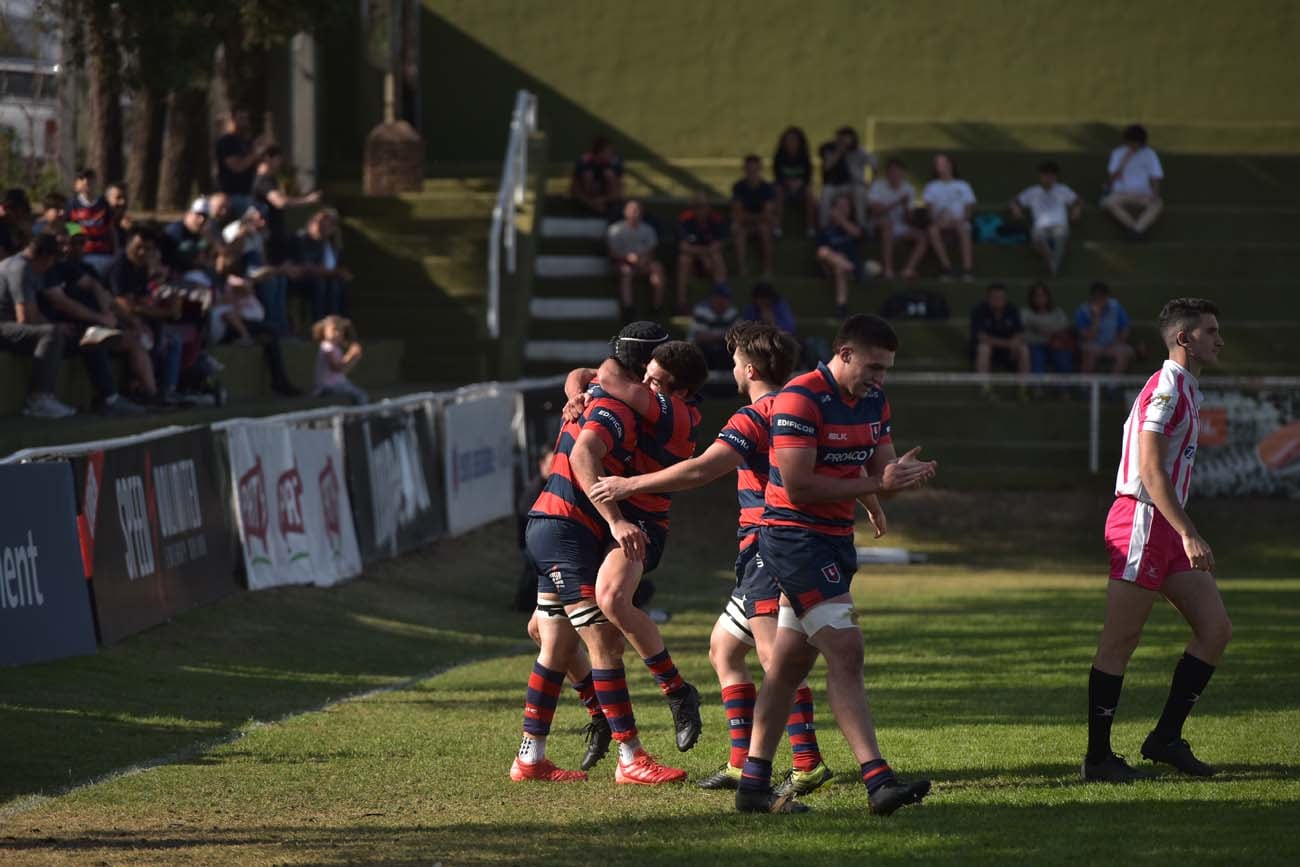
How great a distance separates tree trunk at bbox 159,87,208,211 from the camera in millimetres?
28656

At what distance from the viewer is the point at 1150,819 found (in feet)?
26.6

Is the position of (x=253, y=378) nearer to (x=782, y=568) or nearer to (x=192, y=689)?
(x=192, y=689)

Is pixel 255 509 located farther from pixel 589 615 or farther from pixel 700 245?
pixel 700 245

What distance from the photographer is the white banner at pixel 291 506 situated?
54.6ft

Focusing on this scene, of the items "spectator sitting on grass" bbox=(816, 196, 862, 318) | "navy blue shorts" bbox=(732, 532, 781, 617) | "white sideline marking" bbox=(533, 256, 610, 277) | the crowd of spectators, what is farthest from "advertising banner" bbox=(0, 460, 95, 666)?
"white sideline marking" bbox=(533, 256, 610, 277)

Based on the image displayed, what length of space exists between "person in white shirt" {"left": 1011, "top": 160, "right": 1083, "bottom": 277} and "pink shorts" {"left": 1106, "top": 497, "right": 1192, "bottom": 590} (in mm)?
21279

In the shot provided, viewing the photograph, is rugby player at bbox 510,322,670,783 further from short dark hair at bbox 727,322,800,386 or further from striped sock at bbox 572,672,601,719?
short dark hair at bbox 727,322,800,386

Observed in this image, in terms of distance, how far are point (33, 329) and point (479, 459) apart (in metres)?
6.75

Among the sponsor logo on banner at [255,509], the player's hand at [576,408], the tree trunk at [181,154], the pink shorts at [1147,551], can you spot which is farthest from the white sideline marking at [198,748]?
the tree trunk at [181,154]

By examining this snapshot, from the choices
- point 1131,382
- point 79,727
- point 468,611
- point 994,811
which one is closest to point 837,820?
point 994,811

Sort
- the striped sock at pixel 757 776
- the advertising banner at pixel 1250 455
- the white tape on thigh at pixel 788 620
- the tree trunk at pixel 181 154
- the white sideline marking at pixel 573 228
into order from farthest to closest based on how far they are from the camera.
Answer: the white sideline marking at pixel 573 228 < the tree trunk at pixel 181 154 < the advertising banner at pixel 1250 455 < the striped sock at pixel 757 776 < the white tape on thigh at pixel 788 620

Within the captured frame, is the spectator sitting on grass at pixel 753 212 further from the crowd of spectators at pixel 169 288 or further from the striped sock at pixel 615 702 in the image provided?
the striped sock at pixel 615 702

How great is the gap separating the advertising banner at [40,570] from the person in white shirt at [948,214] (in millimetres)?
18320

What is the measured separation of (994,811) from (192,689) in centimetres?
641
